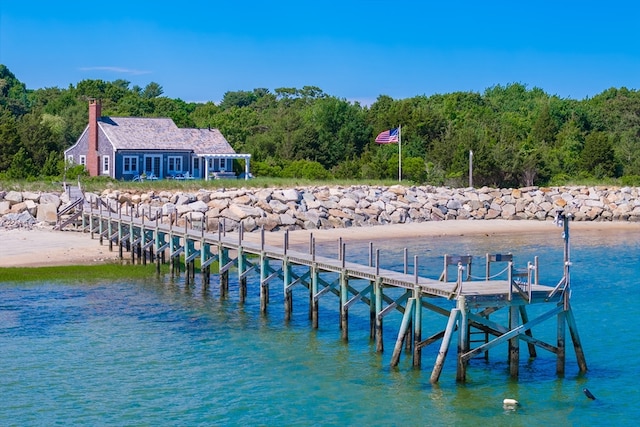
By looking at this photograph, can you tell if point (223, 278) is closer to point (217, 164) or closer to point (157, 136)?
point (157, 136)

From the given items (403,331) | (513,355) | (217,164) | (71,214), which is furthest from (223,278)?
(217,164)

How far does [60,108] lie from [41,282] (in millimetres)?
62163

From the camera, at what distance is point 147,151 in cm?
6231

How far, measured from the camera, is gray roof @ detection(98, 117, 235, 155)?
62.0m

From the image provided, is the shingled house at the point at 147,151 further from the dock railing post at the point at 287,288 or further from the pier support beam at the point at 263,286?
the dock railing post at the point at 287,288

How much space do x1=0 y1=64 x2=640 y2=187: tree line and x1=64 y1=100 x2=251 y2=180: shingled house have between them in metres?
2.56

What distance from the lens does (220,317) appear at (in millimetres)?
28219

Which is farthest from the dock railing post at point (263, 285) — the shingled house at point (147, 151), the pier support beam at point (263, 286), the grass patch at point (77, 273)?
the shingled house at point (147, 151)

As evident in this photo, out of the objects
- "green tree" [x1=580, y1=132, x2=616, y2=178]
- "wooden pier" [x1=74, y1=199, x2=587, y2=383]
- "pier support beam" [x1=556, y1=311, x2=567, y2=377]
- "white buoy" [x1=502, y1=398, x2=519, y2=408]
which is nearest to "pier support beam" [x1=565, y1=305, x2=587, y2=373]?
"wooden pier" [x1=74, y1=199, x2=587, y2=383]

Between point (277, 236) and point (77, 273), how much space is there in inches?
491

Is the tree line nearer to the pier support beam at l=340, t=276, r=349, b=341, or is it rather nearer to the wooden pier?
the wooden pier

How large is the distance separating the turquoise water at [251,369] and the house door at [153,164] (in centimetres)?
3038

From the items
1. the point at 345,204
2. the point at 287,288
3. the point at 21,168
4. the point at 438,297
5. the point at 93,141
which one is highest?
the point at 93,141

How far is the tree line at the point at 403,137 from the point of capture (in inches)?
2756
